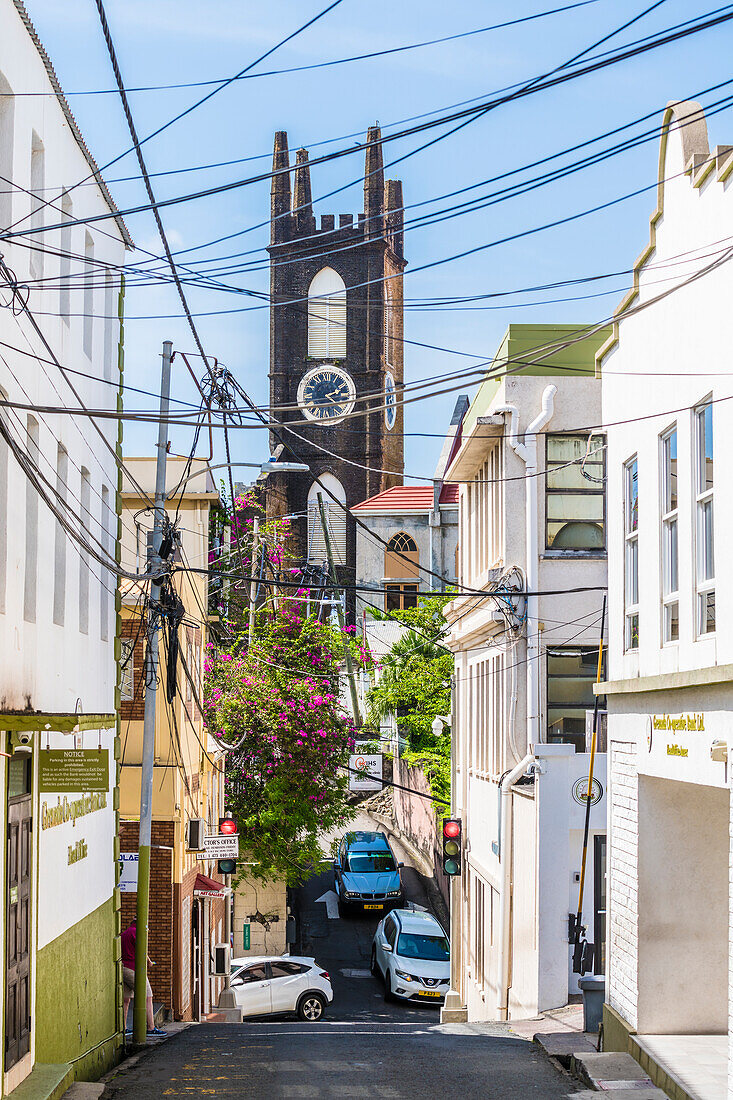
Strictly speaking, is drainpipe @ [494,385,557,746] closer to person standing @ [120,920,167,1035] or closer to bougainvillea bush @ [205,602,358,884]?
person standing @ [120,920,167,1035]

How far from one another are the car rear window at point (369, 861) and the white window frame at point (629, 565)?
26.9 m

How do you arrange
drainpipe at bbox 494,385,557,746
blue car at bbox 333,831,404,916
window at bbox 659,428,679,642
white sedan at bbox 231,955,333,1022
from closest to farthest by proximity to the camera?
window at bbox 659,428,679,642 < drainpipe at bbox 494,385,557,746 < white sedan at bbox 231,955,333,1022 < blue car at bbox 333,831,404,916

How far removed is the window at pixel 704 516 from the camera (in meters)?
10.4

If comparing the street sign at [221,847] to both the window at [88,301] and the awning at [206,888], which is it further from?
the window at [88,301]

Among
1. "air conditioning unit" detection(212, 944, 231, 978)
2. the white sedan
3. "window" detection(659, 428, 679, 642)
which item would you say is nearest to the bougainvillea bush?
the white sedan

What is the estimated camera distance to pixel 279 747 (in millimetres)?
28031

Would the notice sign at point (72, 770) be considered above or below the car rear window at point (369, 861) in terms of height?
above

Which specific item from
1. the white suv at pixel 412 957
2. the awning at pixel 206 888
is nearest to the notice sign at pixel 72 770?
the awning at pixel 206 888

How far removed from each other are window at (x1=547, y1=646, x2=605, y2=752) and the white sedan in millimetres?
7615

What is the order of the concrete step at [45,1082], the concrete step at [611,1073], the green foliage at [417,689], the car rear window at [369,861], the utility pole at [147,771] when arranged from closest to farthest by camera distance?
the concrete step at [45,1082] → the concrete step at [611,1073] → the utility pole at [147,771] → the car rear window at [369,861] → the green foliage at [417,689]

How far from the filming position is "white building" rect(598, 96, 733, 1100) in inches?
396

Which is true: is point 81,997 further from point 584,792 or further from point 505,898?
point 505,898

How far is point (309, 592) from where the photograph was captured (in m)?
46.6

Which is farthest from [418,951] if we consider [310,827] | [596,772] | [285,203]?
[285,203]
